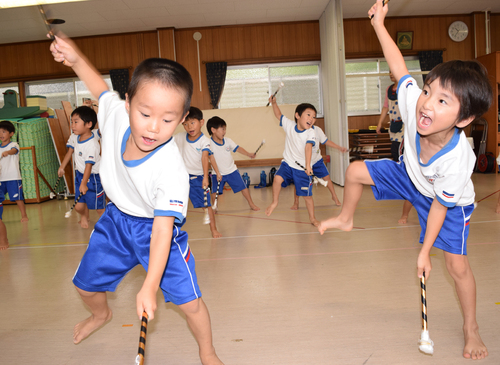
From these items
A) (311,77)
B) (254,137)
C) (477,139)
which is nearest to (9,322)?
(254,137)

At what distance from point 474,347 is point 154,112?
1.38 metres

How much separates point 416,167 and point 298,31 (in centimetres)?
689

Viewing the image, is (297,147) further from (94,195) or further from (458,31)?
(458,31)

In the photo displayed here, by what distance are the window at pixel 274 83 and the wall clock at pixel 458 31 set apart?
2.72 meters

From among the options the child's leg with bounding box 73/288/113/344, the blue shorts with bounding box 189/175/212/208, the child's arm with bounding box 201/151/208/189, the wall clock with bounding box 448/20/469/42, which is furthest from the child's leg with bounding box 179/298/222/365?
the wall clock with bounding box 448/20/469/42

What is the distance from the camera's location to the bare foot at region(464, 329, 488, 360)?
142 cm

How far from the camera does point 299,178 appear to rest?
3949 millimetres

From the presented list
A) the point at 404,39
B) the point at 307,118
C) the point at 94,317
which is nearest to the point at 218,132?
the point at 307,118

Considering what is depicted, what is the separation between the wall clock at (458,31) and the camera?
789cm

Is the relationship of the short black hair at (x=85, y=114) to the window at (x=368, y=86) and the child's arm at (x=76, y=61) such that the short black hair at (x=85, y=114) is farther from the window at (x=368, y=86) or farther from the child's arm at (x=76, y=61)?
the window at (x=368, y=86)

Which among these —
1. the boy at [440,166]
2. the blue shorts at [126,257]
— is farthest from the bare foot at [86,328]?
the boy at [440,166]

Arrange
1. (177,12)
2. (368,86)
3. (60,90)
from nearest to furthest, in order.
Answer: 1. (177,12)
2. (368,86)
3. (60,90)

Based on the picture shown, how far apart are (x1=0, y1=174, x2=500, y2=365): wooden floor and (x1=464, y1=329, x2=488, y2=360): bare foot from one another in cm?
3

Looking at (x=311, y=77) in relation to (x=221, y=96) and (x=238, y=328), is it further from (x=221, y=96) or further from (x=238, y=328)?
(x=238, y=328)
